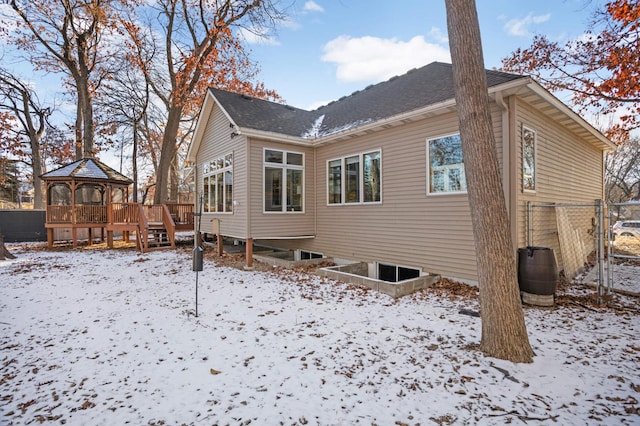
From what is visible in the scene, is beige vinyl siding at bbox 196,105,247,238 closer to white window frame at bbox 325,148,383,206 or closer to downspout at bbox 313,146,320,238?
downspout at bbox 313,146,320,238

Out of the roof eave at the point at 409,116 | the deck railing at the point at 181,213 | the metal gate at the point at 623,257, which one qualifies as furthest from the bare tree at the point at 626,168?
the deck railing at the point at 181,213

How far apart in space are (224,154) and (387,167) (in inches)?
213

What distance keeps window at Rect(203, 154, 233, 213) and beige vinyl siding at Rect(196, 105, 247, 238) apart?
19 centimetres

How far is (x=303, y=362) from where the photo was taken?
3385 millimetres

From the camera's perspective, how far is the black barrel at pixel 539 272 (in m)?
4.96

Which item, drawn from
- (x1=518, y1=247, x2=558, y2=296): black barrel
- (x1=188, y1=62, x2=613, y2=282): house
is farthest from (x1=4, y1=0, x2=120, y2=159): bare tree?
(x1=518, y1=247, x2=558, y2=296): black barrel

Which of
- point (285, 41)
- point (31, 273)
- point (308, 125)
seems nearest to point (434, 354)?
point (308, 125)

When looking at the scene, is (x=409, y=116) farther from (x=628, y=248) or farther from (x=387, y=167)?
(x=628, y=248)

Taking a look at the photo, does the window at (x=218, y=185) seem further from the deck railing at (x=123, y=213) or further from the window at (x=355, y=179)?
the deck railing at (x=123, y=213)

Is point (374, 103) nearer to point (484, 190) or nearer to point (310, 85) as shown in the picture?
point (310, 85)

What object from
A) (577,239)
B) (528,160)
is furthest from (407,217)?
(577,239)

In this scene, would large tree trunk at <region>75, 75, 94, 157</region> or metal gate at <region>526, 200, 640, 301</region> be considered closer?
metal gate at <region>526, 200, 640, 301</region>

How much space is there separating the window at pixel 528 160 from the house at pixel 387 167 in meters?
0.04

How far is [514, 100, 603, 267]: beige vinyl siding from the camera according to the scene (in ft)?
19.4
